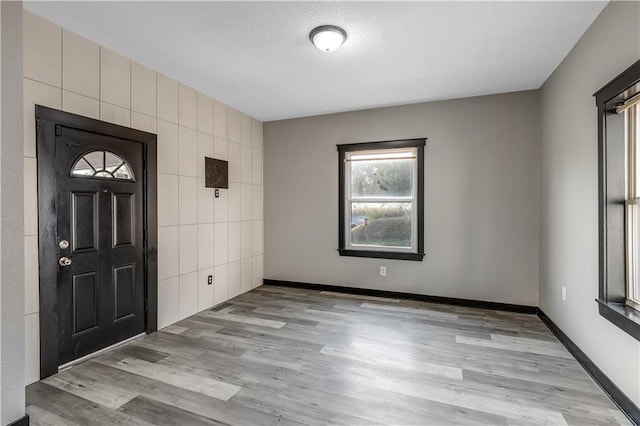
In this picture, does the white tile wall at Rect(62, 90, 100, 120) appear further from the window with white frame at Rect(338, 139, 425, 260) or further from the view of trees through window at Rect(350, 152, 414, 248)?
the view of trees through window at Rect(350, 152, 414, 248)

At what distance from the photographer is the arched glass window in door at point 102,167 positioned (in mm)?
2557

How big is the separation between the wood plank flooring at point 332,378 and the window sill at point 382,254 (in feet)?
2.94

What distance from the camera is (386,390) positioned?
7.08 ft

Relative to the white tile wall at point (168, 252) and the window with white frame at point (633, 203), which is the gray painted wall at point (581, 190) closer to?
the window with white frame at point (633, 203)

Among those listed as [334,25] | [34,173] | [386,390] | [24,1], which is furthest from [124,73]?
[386,390]

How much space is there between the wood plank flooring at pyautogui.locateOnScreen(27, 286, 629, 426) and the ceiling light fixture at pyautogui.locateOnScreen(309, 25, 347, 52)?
102 inches

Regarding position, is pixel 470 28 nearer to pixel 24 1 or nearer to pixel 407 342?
pixel 407 342

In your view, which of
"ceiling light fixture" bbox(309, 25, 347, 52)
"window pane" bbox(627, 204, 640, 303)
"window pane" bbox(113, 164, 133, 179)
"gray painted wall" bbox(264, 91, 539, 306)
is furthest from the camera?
"gray painted wall" bbox(264, 91, 539, 306)

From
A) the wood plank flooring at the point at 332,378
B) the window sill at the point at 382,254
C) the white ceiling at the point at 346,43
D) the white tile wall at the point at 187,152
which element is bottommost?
the wood plank flooring at the point at 332,378

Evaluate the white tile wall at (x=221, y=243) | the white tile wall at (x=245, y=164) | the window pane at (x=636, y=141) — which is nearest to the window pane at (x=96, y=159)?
the white tile wall at (x=221, y=243)

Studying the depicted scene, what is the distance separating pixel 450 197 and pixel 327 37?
2564 mm

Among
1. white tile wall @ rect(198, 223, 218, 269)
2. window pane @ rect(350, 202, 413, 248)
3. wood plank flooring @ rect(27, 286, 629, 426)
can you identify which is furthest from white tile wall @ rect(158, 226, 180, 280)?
window pane @ rect(350, 202, 413, 248)

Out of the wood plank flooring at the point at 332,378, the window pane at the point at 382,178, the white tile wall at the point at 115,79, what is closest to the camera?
the wood plank flooring at the point at 332,378

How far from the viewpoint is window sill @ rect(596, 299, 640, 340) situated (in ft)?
5.88
